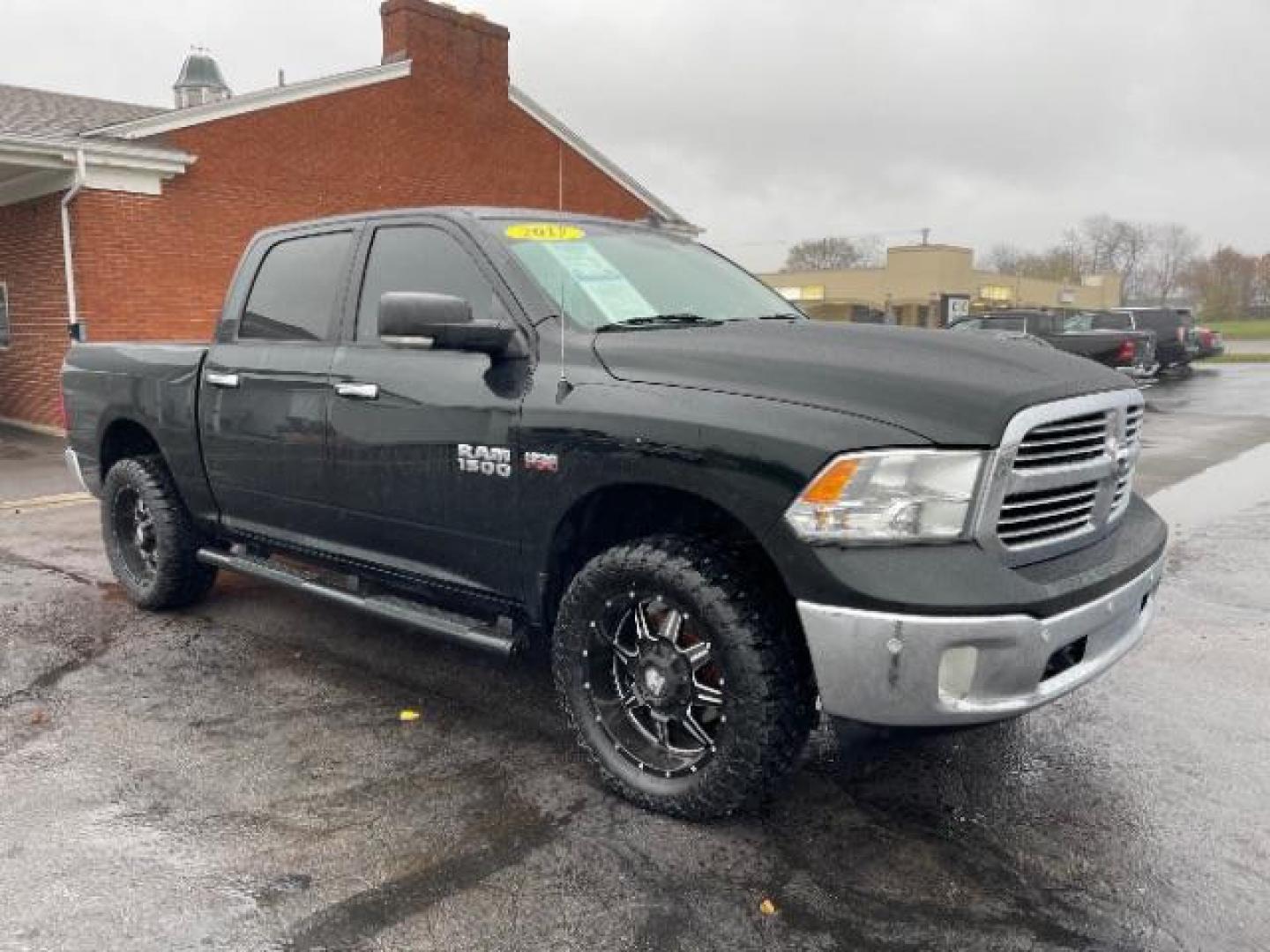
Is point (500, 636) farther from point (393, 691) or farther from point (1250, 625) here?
point (1250, 625)

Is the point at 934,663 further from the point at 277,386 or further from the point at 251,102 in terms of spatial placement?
the point at 251,102

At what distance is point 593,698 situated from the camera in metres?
3.24

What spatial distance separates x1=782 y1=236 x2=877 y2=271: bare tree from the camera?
75562 millimetres

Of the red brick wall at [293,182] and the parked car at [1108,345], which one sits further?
the parked car at [1108,345]

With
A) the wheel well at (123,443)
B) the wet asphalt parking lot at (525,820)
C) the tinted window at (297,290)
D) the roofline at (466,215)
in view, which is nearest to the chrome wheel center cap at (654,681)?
the wet asphalt parking lot at (525,820)

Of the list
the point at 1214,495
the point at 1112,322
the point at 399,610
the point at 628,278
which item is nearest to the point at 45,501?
the point at 399,610

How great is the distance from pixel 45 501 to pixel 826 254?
236ft

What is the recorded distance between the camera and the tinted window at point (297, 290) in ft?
13.8

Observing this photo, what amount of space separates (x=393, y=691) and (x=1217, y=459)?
10126mm

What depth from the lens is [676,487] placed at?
9.56ft

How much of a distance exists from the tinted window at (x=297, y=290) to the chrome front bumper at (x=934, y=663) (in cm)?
255

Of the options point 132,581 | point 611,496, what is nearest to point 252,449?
point 132,581

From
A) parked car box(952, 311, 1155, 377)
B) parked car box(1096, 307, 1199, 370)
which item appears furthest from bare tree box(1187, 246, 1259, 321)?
parked car box(952, 311, 1155, 377)

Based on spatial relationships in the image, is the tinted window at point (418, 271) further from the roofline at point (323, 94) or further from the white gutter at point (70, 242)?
the white gutter at point (70, 242)
